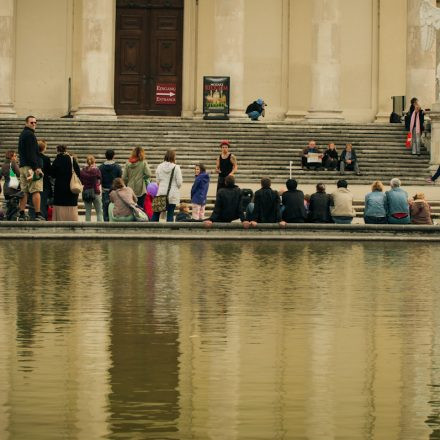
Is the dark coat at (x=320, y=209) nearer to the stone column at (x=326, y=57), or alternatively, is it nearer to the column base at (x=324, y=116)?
the column base at (x=324, y=116)

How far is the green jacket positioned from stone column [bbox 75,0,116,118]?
61.7 feet

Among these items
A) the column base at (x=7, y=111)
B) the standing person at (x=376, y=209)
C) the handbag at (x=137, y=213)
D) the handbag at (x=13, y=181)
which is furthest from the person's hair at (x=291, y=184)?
the column base at (x=7, y=111)

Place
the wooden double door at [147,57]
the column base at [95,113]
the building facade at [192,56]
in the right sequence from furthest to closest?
the wooden double door at [147,57], the building facade at [192,56], the column base at [95,113]

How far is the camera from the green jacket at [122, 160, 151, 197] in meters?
31.1

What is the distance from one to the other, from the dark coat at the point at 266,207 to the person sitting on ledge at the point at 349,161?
14677 mm

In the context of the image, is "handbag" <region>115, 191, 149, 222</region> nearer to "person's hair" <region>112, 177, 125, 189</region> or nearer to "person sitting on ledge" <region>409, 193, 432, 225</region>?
"person's hair" <region>112, 177, 125, 189</region>

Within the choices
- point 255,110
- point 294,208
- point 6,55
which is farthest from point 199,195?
point 6,55

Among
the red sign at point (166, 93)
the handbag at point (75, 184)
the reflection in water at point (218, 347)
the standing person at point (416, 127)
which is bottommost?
the reflection in water at point (218, 347)

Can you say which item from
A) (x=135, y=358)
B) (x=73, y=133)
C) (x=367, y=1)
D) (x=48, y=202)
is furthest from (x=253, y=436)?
(x=367, y=1)

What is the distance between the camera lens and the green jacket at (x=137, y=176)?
31.1 meters

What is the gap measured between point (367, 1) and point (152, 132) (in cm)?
1064

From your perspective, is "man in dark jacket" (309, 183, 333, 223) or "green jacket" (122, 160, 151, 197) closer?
"man in dark jacket" (309, 183, 333, 223)

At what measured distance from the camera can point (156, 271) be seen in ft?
75.7

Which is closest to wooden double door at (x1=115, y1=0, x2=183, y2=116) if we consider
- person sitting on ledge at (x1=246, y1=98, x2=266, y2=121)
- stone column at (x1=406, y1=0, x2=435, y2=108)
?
person sitting on ledge at (x1=246, y1=98, x2=266, y2=121)
